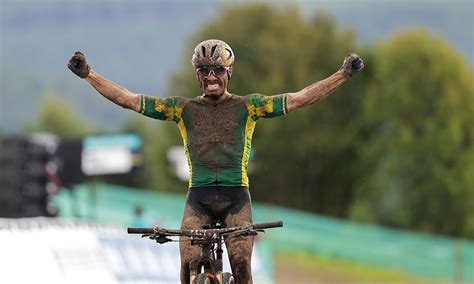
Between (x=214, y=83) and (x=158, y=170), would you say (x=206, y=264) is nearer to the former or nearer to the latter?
(x=214, y=83)

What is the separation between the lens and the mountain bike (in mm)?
14664

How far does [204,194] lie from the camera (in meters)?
15.5

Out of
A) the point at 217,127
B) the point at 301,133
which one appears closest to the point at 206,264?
the point at 217,127

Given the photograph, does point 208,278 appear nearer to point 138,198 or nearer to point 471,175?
point 138,198

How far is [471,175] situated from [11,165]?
38161 millimetres

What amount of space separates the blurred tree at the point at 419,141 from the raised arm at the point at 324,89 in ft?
189

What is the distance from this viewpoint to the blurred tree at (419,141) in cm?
7381

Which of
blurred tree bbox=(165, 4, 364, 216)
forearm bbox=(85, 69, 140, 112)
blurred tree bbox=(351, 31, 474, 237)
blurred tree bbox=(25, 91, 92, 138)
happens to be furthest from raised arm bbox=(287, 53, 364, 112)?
blurred tree bbox=(25, 91, 92, 138)

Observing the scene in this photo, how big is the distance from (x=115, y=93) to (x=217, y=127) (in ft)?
3.60

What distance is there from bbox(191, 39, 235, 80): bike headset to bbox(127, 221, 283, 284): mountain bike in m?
1.58

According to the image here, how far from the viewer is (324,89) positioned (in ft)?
50.8

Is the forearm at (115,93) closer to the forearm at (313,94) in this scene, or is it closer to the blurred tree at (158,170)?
the forearm at (313,94)

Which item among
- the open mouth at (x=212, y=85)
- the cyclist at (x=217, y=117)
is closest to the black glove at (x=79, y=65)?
the cyclist at (x=217, y=117)

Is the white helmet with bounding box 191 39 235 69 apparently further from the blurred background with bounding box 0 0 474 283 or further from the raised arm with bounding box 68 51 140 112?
the blurred background with bounding box 0 0 474 283
